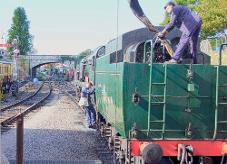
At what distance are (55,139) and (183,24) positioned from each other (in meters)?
7.32

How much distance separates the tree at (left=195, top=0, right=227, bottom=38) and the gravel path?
10589mm

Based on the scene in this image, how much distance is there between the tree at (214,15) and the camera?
26.4 metres

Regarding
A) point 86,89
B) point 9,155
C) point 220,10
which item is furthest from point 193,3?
point 9,155

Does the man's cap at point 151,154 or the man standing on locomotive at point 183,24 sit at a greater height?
the man standing on locomotive at point 183,24

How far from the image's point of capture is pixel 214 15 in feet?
88.2

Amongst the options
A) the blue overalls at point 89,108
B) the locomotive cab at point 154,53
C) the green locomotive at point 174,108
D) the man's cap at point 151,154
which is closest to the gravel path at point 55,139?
the blue overalls at point 89,108

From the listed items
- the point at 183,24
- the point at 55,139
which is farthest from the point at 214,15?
the point at 183,24

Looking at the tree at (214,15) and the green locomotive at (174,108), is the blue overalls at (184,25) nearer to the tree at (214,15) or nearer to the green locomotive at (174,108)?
the green locomotive at (174,108)

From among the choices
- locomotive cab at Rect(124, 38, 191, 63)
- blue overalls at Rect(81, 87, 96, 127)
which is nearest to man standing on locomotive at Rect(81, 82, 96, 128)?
blue overalls at Rect(81, 87, 96, 127)

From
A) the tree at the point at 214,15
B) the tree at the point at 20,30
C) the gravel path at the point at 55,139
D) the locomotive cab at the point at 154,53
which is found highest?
the tree at the point at 20,30

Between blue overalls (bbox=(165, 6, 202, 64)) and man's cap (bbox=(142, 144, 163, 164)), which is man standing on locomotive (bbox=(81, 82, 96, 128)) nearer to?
blue overalls (bbox=(165, 6, 202, 64))

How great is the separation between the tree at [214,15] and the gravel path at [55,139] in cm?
1059

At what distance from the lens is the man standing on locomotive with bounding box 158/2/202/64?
7.57 metres

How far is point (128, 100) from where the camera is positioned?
7.10 metres
